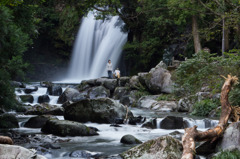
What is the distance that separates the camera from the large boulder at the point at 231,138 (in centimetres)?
639

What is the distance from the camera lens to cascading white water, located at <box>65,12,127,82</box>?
34.2 m

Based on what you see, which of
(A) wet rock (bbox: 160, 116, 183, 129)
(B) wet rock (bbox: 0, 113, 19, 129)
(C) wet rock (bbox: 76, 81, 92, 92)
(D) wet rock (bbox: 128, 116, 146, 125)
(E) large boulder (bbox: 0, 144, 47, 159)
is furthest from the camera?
(C) wet rock (bbox: 76, 81, 92, 92)

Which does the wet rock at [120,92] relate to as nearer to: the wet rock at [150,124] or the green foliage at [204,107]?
the green foliage at [204,107]

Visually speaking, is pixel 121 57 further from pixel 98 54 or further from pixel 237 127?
pixel 237 127

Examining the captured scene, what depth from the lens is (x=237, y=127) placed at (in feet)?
21.7

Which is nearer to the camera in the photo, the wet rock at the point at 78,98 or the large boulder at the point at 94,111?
the large boulder at the point at 94,111

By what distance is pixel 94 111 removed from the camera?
12828mm

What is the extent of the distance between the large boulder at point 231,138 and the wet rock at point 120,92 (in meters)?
16.2

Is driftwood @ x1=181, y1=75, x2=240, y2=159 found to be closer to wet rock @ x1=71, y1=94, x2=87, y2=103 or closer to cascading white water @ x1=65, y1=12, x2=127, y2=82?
wet rock @ x1=71, y1=94, x2=87, y2=103

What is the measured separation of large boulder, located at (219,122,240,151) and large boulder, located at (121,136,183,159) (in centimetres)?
99

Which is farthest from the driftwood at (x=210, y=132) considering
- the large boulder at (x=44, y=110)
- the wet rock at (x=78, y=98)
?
the wet rock at (x=78, y=98)

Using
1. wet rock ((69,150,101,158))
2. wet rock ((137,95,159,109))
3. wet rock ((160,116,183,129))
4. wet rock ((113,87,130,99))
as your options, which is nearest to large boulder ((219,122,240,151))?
wet rock ((69,150,101,158))

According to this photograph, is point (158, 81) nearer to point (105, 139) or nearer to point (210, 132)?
point (105, 139)

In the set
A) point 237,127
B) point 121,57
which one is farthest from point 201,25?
point 237,127
